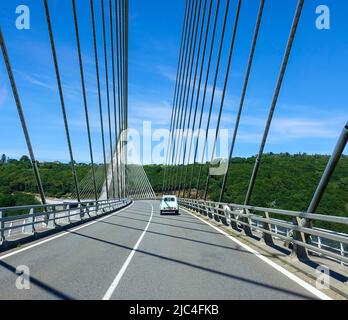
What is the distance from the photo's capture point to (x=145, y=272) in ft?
27.2

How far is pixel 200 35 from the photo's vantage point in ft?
125

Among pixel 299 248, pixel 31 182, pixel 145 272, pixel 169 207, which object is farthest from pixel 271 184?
pixel 145 272

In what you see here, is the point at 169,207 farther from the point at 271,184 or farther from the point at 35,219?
the point at 271,184

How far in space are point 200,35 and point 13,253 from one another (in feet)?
101

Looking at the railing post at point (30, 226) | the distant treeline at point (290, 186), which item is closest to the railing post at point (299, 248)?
the railing post at point (30, 226)

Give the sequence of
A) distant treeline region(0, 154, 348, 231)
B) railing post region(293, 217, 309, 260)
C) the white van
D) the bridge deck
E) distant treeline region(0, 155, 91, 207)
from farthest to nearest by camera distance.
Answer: distant treeline region(0, 155, 91, 207), distant treeline region(0, 154, 348, 231), the white van, railing post region(293, 217, 309, 260), the bridge deck

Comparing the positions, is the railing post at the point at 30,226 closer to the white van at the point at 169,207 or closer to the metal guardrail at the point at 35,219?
the metal guardrail at the point at 35,219

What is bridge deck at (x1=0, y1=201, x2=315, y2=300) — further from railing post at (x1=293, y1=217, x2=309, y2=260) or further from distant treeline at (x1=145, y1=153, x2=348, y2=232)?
distant treeline at (x1=145, y1=153, x2=348, y2=232)

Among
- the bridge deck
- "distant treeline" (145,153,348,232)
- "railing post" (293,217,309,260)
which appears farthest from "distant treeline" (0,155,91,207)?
"railing post" (293,217,309,260)

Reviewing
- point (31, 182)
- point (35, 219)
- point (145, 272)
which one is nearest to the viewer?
point (145, 272)

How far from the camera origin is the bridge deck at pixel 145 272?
20.9 feet

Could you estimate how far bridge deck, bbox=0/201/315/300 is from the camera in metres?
6.38

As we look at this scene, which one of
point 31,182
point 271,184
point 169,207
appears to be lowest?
point 169,207
